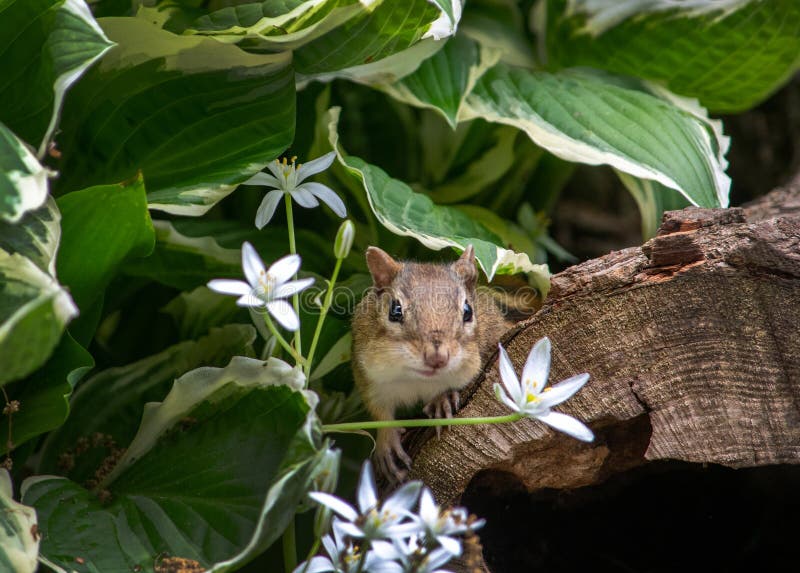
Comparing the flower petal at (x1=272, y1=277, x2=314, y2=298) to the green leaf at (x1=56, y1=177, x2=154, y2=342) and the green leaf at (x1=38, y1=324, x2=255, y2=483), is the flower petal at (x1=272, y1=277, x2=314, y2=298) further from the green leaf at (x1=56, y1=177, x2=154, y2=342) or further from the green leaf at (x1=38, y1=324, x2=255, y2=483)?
the green leaf at (x1=38, y1=324, x2=255, y2=483)

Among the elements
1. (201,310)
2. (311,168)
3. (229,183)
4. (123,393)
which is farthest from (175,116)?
(123,393)

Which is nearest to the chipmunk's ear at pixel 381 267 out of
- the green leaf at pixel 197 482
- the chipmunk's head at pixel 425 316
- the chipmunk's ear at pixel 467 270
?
the chipmunk's head at pixel 425 316

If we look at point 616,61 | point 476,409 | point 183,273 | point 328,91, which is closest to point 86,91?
point 183,273

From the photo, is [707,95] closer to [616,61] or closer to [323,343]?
[616,61]

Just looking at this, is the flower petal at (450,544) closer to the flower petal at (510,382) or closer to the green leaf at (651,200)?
the flower petal at (510,382)

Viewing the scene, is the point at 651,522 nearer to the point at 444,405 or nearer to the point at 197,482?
the point at 444,405

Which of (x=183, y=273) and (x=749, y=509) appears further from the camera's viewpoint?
(x=749, y=509)
